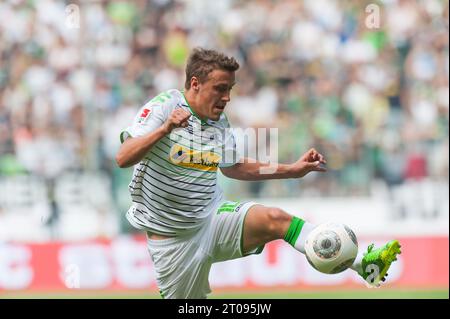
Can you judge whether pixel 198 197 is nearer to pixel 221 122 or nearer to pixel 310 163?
pixel 221 122

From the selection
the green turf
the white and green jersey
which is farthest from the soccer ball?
the green turf

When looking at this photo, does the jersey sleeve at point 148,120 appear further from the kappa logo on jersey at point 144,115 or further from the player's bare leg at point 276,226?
the player's bare leg at point 276,226

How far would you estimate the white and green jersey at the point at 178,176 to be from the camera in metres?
7.16

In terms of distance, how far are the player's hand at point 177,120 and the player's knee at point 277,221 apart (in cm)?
102

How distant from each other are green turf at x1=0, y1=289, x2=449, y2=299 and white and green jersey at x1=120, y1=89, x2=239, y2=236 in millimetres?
5020

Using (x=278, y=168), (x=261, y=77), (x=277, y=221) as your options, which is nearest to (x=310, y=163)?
(x=278, y=168)

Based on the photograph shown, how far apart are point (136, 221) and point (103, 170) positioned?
18.3 ft

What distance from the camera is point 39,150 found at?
44.1ft

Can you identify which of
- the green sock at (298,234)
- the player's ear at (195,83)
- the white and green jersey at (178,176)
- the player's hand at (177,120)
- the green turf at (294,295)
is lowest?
the green turf at (294,295)

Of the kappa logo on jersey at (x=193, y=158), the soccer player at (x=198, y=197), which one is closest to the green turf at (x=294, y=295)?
the soccer player at (x=198, y=197)

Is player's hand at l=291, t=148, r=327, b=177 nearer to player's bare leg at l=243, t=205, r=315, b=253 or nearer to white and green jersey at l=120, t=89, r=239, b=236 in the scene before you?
player's bare leg at l=243, t=205, r=315, b=253

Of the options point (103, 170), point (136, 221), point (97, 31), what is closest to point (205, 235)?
point (136, 221)

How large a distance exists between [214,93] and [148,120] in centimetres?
58

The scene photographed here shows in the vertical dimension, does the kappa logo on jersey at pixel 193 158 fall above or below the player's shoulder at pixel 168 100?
below
